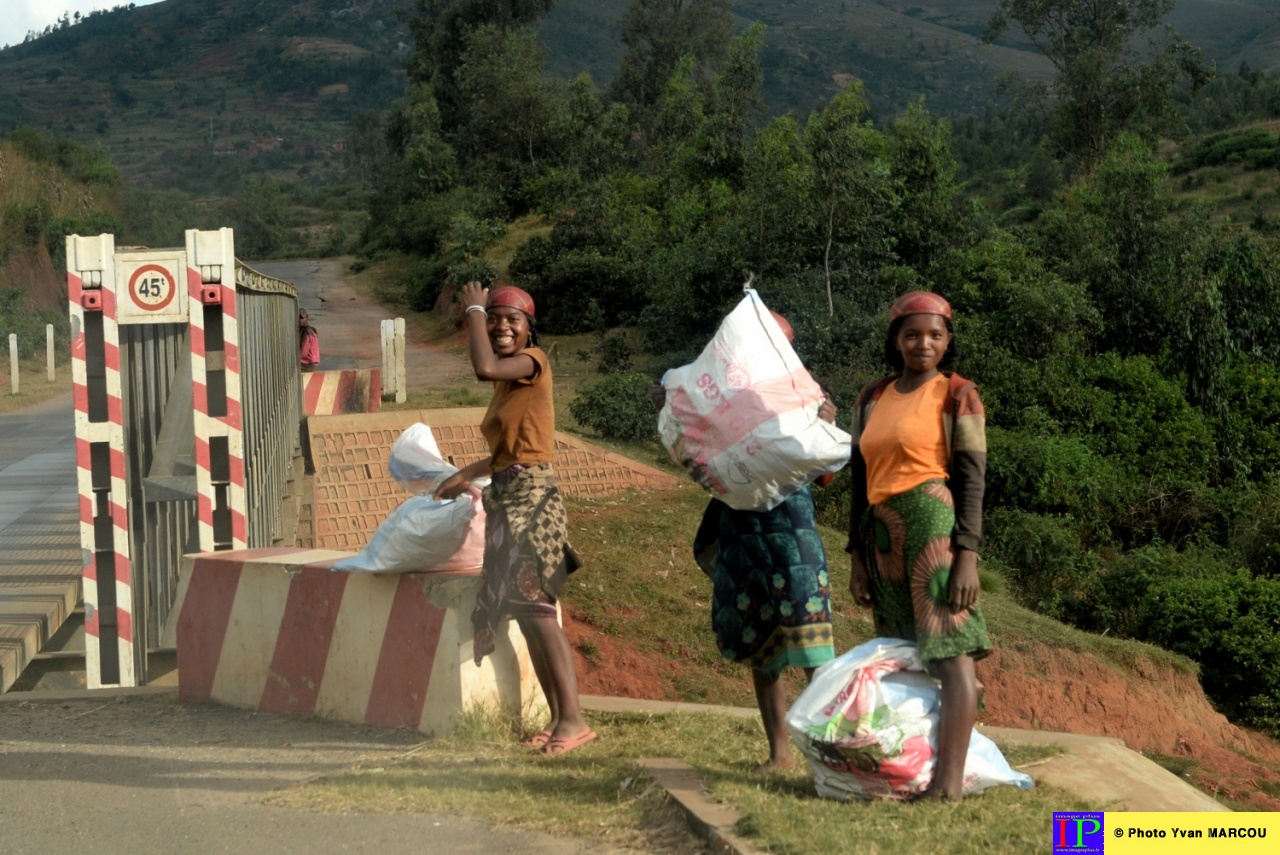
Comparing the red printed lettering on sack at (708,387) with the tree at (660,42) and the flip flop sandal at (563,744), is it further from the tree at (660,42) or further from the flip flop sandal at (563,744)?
the tree at (660,42)

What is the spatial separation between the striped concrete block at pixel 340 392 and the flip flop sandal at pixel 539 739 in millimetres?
8247

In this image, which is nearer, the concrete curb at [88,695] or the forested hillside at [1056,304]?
the concrete curb at [88,695]

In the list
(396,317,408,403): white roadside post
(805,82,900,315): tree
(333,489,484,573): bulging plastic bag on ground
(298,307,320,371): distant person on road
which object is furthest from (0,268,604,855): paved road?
(805,82,900,315): tree

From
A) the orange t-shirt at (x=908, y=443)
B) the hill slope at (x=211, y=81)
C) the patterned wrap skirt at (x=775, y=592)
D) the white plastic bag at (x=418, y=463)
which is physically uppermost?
the hill slope at (x=211, y=81)

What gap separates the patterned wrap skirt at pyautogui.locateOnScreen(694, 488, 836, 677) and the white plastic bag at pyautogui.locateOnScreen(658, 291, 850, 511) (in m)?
0.09

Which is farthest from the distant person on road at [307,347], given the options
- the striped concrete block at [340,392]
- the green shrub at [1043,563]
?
the green shrub at [1043,563]

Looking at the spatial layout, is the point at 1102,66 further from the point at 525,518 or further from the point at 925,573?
the point at 925,573

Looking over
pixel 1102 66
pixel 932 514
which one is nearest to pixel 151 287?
pixel 932 514

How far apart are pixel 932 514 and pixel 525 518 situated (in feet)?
4.97

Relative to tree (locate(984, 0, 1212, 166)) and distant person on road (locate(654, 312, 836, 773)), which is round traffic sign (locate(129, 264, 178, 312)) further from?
tree (locate(984, 0, 1212, 166))

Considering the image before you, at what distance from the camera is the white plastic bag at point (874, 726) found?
3.73 m

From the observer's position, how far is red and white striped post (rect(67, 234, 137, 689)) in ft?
21.6

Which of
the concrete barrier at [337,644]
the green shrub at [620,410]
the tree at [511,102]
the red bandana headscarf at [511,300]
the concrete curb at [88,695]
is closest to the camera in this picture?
the red bandana headscarf at [511,300]

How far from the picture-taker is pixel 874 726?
3.72m
